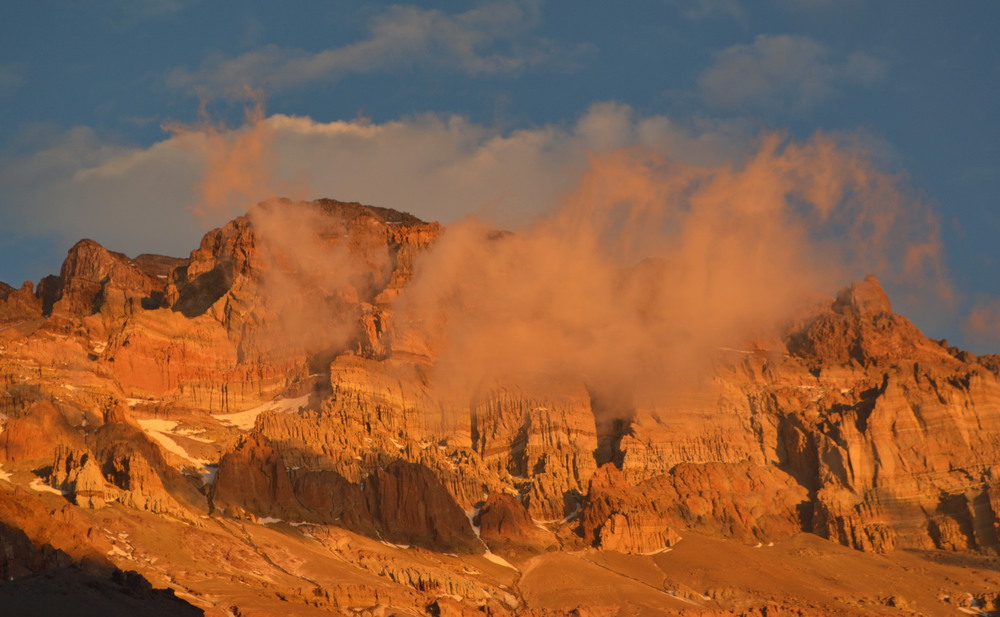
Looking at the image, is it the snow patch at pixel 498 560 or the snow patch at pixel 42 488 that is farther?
the snow patch at pixel 498 560

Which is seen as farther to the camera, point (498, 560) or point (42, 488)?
point (498, 560)

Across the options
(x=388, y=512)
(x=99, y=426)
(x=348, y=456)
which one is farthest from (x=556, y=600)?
(x=99, y=426)

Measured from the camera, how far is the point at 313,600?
144 metres

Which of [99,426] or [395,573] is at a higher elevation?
[99,426]

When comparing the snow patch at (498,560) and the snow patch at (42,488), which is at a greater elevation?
the snow patch at (42,488)

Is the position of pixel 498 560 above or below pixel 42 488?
below

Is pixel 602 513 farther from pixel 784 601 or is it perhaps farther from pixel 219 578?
pixel 219 578

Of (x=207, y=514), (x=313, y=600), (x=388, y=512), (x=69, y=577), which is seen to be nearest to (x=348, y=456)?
(x=388, y=512)

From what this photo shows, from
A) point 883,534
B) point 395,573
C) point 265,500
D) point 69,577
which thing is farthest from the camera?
point 883,534

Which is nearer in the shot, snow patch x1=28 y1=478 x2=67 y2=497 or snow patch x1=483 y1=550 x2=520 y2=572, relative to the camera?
snow patch x1=28 y1=478 x2=67 y2=497

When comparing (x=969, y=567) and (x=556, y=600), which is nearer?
(x=556, y=600)

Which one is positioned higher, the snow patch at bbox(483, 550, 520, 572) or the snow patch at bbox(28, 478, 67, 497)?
the snow patch at bbox(28, 478, 67, 497)

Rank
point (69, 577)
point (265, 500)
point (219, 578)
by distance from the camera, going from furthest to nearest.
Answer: point (265, 500) → point (219, 578) → point (69, 577)

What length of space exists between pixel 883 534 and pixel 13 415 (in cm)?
11233
